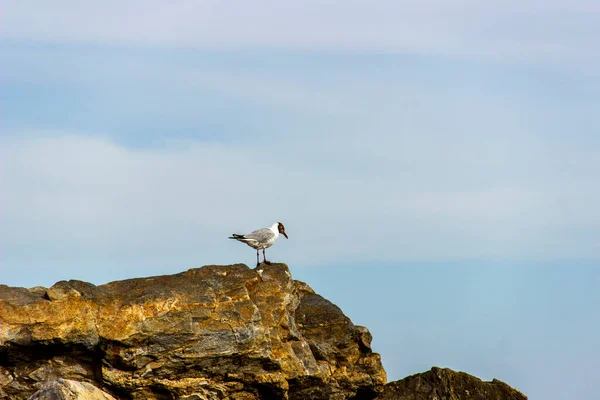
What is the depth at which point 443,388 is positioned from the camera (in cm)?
3206

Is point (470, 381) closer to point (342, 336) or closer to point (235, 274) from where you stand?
point (342, 336)

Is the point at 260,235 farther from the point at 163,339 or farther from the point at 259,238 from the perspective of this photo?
the point at 163,339

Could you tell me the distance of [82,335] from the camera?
27.5m

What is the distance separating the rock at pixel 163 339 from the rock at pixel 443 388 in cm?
310

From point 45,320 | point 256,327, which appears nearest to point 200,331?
point 256,327

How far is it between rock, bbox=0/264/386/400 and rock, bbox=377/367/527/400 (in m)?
3.10

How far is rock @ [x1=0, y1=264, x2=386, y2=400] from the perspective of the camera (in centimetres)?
2752

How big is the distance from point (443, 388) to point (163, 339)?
10.5m

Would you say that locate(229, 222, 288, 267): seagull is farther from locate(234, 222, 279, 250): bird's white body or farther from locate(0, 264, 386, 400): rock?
locate(0, 264, 386, 400): rock

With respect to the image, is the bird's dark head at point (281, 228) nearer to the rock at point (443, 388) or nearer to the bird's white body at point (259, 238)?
the bird's white body at point (259, 238)

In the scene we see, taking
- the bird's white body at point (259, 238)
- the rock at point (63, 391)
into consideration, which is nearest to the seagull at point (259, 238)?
the bird's white body at point (259, 238)

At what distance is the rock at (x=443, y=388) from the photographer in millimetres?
31953

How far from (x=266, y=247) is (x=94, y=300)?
7.77 metres

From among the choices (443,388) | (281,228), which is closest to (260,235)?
(281,228)
